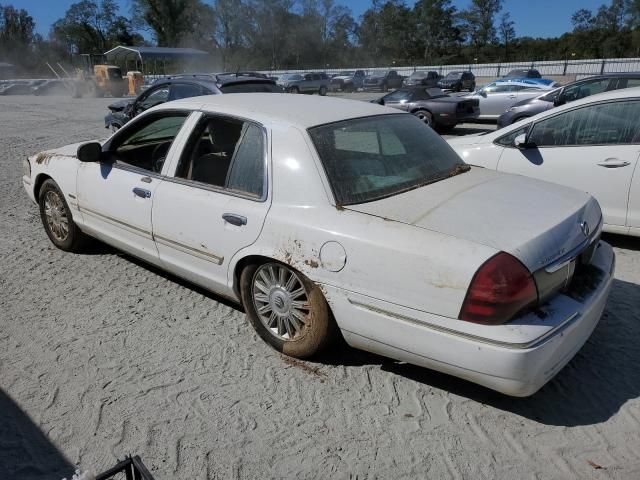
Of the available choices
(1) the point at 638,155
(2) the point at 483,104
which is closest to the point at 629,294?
(1) the point at 638,155

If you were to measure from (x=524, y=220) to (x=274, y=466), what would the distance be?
1.74 meters

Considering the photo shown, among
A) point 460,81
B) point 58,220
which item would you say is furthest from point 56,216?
point 460,81

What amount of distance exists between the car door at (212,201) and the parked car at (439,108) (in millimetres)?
10687

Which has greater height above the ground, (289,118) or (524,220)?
(289,118)

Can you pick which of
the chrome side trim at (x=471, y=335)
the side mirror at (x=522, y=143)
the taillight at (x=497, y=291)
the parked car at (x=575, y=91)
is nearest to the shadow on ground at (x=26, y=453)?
the chrome side trim at (x=471, y=335)

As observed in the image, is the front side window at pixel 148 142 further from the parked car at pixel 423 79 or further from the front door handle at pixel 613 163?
the parked car at pixel 423 79

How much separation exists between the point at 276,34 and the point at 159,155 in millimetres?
84744

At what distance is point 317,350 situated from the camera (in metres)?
3.19

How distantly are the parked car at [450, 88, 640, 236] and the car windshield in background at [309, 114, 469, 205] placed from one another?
1852mm

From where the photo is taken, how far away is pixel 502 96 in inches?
630

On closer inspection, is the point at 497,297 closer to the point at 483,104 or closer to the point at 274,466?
the point at 274,466

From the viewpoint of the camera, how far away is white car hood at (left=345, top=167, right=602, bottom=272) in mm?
2602

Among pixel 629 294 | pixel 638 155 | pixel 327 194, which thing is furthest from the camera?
pixel 638 155

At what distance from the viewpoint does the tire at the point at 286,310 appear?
3.06 metres
